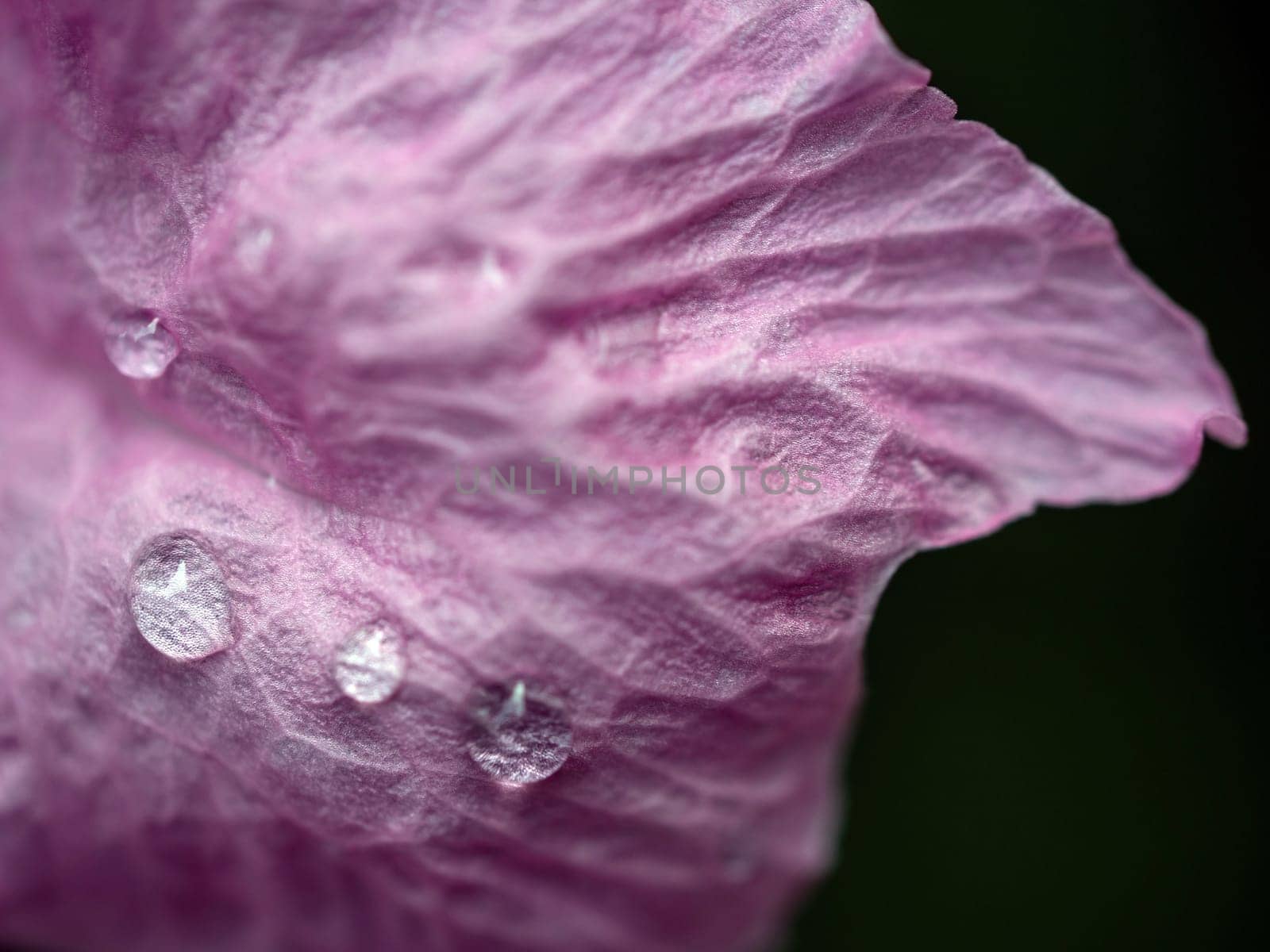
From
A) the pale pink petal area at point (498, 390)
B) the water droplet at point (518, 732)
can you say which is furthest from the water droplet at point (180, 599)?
the water droplet at point (518, 732)

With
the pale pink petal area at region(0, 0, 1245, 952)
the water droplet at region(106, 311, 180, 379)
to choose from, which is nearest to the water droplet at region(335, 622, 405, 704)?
the pale pink petal area at region(0, 0, 1245, 952)

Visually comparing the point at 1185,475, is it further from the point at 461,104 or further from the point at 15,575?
the point at 15,575

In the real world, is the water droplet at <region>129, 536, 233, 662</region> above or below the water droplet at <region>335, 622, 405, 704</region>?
above

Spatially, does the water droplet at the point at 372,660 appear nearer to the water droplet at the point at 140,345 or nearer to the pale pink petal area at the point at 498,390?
the pale pink petal area at the point at 498,390

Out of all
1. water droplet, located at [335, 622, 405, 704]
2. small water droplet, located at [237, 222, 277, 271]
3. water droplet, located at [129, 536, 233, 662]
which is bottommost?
water droplet, located at [335, 622, 405, 704]

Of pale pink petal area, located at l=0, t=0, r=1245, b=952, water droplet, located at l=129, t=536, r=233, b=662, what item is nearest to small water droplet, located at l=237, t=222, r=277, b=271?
pale pink petal area, located at l=0, t=0, r=1245, b=952

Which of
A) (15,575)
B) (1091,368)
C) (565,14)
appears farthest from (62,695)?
(1091,368)

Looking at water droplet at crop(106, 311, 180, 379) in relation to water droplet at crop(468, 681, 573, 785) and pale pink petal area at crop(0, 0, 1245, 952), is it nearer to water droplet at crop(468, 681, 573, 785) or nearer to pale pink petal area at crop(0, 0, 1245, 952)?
pale pink petal area at crop(0, 0, 1245, 952)
